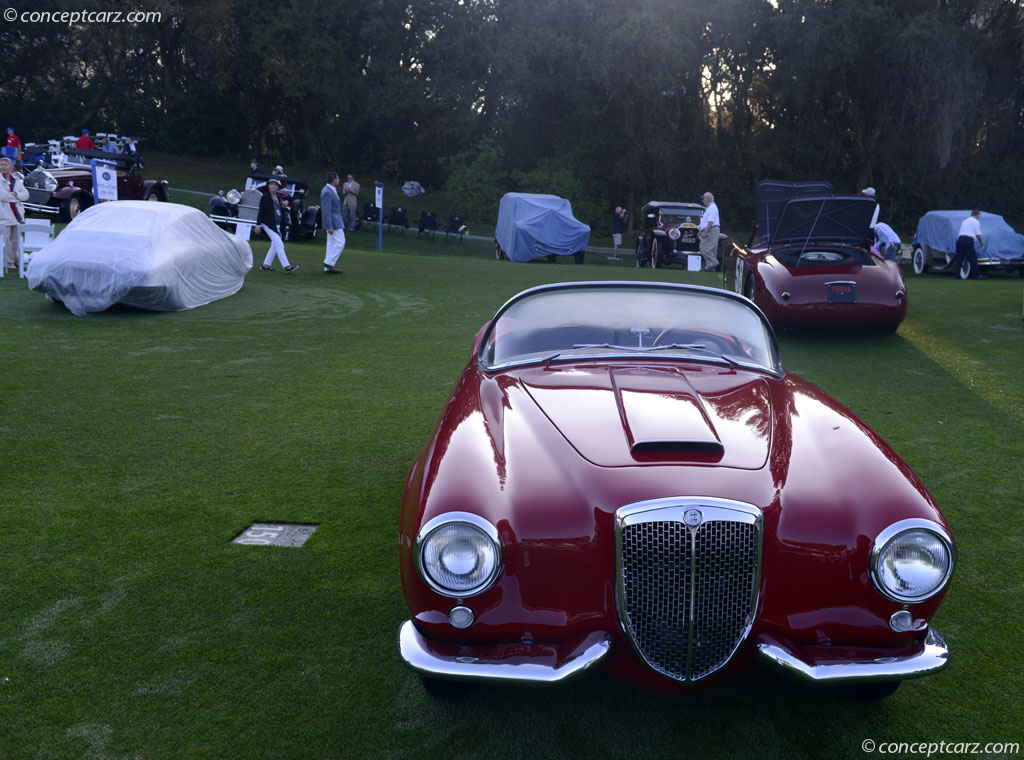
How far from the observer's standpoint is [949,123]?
30.9 m

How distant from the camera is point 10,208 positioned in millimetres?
13484

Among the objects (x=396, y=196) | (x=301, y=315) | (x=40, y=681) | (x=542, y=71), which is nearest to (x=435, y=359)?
(x=301, y=315)

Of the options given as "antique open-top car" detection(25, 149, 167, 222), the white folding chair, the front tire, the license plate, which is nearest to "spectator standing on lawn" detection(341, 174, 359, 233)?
"antique open-top car" detection(25, 149, 167, 222)

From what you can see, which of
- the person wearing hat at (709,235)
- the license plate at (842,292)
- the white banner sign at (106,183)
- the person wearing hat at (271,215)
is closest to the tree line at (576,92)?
the person wearing hat at (709,235)

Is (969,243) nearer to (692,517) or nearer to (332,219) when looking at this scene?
(332,219)

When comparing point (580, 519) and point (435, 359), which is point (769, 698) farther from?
point (435, 359)

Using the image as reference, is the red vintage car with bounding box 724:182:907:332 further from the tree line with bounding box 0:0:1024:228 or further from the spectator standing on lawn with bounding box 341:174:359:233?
the tree line with bounding box 0:0:1024:228

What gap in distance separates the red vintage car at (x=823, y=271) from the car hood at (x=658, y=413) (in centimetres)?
632

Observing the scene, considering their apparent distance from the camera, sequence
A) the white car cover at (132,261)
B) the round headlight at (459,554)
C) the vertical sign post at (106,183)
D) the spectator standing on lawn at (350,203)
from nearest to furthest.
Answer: the round headlight at (459,554)
the white car cover at (132,261)
the vertical sign post at (106,183)
the spectator standing on lawn at (350,203)

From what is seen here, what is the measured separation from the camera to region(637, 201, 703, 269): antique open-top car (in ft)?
75.4

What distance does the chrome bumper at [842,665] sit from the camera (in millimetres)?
2625

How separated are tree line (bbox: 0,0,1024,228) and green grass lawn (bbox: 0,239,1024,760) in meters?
27.9

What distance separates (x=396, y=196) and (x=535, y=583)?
143ft

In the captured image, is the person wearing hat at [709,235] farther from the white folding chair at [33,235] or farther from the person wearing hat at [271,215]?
the white folding chair at [33,235]
